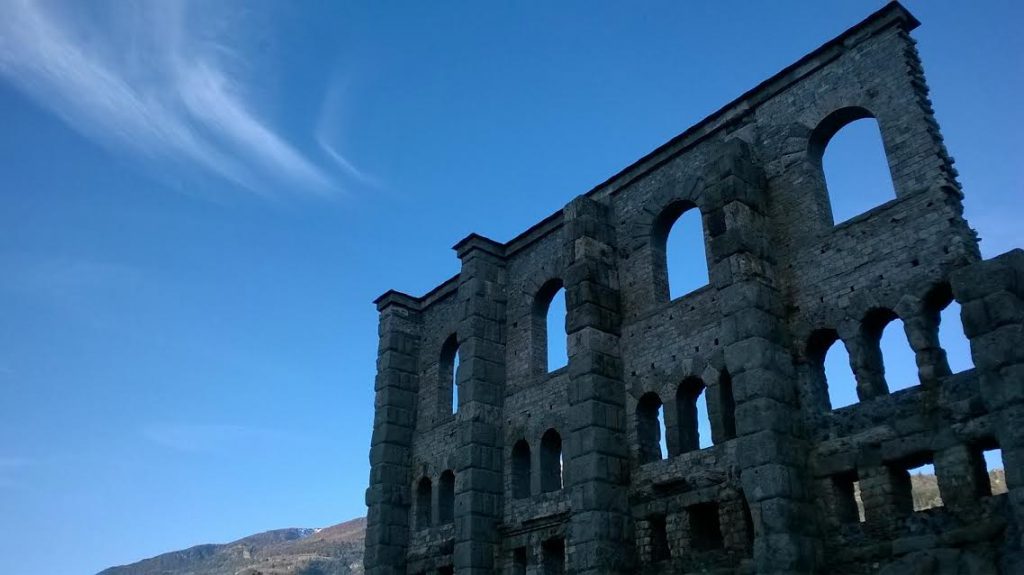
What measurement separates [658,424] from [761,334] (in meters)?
3.57

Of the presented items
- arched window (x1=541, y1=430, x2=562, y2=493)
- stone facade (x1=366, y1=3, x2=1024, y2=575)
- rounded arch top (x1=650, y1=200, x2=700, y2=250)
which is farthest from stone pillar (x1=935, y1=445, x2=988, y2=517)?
arched window (x1=541, y1=430, x2=562, y2=493)

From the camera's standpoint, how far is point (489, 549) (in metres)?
17.7

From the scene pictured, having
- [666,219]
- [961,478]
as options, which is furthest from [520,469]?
[961,478]

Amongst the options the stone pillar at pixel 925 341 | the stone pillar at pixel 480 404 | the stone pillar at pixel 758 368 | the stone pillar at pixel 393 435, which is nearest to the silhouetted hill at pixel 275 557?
the stone pillar at pixel 393 435

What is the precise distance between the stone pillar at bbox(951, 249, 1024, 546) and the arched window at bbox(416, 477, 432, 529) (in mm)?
13140

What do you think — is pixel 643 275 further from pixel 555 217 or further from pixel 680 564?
pixel 680 564

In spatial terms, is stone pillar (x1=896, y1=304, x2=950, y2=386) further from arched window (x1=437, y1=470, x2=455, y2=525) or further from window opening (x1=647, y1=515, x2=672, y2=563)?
arched window (x1=437, y1=470, x2=455, y2=525)

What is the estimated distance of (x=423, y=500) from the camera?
20.8 m

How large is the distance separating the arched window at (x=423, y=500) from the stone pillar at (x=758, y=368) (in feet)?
31.3

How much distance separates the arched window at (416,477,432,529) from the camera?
20703 millimetres

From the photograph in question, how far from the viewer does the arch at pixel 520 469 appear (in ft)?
60.0

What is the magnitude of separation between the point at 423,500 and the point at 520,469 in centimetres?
352

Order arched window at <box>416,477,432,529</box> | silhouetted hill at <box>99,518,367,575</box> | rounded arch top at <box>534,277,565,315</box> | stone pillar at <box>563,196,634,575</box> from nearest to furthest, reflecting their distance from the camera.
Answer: stone pillar at <box>563,196,634,575</box> → rounded arch top at <box>534,277,565,315</box> → arched window at <box>416,477,432,529</box> → silhouetted hill at <box>99,518,367,575</box>

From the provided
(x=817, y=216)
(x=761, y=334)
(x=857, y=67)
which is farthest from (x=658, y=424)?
(x=857, y=67)
